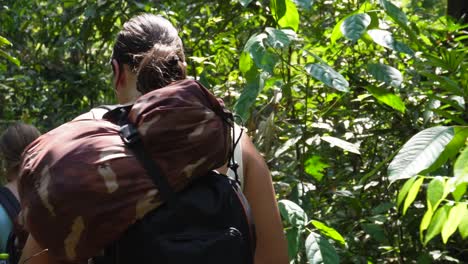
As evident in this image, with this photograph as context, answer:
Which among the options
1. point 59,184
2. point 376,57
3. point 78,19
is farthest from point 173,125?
point 78,19

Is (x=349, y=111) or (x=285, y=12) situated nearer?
(x=285, y=12)

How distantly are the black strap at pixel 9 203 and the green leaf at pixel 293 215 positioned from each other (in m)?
1.34

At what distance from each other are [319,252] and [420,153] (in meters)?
0.75

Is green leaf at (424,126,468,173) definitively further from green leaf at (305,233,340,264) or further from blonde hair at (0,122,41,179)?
blonde hair at (0,122,41,179)

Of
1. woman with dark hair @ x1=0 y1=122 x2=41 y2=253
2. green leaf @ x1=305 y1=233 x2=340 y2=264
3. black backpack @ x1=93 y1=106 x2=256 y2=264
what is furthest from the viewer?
woman with dark hair @ x1=0 y1=122 x2=41 y2=253

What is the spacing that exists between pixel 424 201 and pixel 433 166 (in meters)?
1.73

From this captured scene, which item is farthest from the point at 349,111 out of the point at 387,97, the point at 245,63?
the point at 245,63

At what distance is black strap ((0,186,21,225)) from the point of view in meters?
3.66

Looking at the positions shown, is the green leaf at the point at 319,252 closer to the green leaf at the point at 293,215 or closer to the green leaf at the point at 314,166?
the green leaf at the point at 293,215

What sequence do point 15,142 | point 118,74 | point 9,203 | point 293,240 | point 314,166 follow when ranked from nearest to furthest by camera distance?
1. point 118,74
2. point 293,240
3. point 314,166
4. point 9,203
5. point 15,142

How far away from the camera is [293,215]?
2949 millimetres

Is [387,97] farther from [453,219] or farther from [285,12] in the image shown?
[453,219]

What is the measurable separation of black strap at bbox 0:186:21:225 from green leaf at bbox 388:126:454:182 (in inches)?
80.1

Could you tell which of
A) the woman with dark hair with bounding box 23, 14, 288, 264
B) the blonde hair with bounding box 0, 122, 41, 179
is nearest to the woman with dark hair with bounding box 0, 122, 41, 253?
the blonde hair with bounding box 0, 122, 41, 179
